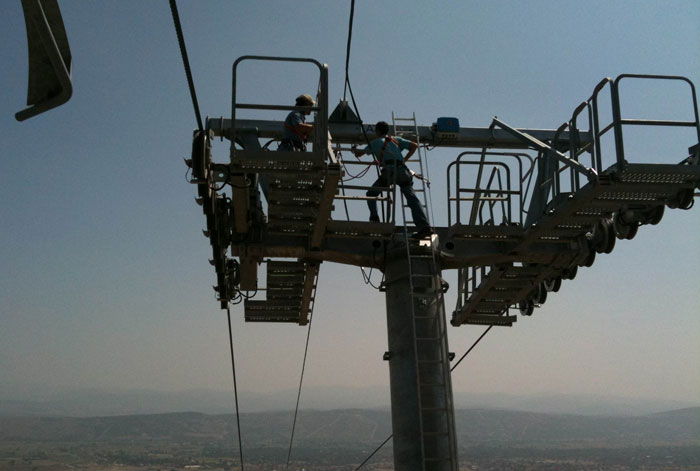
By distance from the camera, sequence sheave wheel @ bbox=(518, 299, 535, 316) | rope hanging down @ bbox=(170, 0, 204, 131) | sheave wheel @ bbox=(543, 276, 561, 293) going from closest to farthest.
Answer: rope hanging down @ bbox=(170, 0, 204, 131) < sheave wheel @ bbox=(543, 276, 561, 293) < sheave wheel @ bbox=(518, 299, 535, 316)

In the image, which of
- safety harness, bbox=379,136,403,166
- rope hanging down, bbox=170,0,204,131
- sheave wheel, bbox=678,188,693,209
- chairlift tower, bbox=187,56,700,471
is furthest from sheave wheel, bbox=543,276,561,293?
rope hanging down, bbox=170,0,204,131

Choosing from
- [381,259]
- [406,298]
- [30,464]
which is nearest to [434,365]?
[406,298]

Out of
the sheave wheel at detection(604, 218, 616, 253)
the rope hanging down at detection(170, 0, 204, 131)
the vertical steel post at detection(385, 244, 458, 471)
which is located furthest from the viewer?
the sheave wheel at detection(604, 218, 616, 253)

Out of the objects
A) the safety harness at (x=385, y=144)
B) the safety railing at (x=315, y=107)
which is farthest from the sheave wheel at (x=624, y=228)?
the safety railing at (x=315, y=107)

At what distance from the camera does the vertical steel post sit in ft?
34.9

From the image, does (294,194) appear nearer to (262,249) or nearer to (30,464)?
(262,249)

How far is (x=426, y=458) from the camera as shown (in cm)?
1057

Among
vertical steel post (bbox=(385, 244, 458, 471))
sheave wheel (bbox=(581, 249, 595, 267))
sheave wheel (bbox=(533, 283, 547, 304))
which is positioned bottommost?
vertical steel post (bbox=(385, 244, 458, 471))

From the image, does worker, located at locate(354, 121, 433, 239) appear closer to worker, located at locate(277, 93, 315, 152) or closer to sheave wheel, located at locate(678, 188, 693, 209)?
worker, located at locate(277, 93, 315, 152)

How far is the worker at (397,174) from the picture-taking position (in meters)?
11.8

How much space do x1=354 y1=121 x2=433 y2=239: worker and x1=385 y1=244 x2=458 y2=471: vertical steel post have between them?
67cm

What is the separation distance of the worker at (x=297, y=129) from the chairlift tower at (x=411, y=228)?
578 mm

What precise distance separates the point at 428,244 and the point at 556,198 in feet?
7.28

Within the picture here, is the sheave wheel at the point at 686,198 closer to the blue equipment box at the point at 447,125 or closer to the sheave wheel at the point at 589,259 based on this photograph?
the sheave wheel at the point at 589,259
